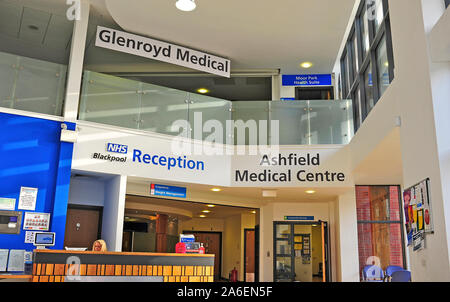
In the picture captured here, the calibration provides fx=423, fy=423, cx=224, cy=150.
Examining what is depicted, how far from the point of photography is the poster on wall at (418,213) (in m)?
4.80

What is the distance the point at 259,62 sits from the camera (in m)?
10.7

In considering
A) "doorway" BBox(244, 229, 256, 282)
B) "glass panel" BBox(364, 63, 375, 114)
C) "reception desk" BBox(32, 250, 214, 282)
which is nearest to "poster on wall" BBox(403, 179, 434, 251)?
"reception desk" BBox(32, 250, 214, 282)

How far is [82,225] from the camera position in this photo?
886 cm

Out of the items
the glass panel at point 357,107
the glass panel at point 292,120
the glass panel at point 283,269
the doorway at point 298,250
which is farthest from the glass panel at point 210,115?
the glass panel at point 283,269

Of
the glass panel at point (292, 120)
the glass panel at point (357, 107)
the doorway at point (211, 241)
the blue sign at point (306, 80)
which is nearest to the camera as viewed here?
the glass panel at point (357, 107)

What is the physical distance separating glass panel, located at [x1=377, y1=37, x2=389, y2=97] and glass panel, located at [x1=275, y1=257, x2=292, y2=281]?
5661mm

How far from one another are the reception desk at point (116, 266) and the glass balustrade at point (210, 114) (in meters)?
3.36

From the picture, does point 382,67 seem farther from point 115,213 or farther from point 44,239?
point 44,239

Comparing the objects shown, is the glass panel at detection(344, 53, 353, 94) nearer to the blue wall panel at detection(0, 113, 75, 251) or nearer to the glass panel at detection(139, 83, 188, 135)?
the glass panel at detection(139, 83, 188, 135)

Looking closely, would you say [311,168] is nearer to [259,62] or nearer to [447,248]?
[259,62]

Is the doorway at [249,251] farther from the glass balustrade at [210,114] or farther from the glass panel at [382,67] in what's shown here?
the glass panel at [382,67]

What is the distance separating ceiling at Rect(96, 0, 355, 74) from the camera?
812 cm
